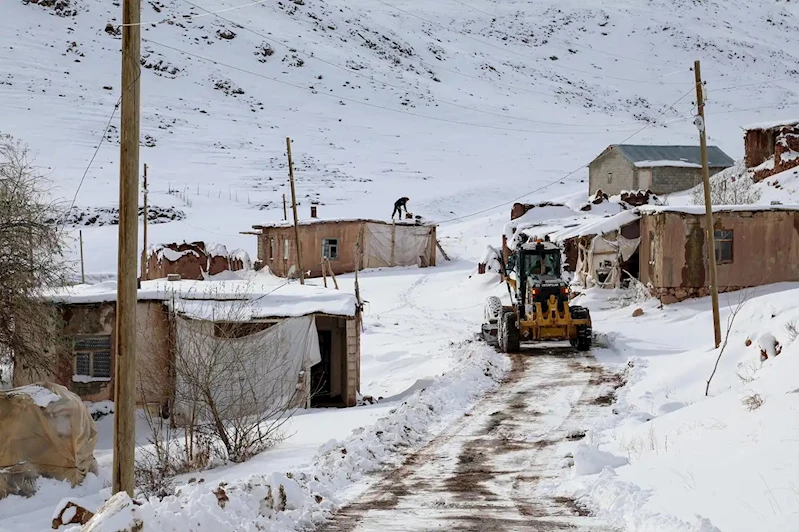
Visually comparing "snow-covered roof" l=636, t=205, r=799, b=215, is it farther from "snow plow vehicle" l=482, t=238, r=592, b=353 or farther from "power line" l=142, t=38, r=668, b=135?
"power line" l=142, t=38, r=668, b=135

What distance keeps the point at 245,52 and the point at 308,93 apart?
14061 millimetres

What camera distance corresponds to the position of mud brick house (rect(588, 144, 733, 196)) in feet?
175

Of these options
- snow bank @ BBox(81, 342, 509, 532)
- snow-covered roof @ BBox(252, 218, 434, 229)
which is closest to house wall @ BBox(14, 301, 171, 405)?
snow bank @ BBox(81, 342, 509, 532)

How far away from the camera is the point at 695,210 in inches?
1037

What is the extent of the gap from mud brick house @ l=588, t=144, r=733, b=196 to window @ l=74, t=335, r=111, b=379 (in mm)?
38045

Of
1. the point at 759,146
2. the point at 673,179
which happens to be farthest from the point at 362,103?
the point at 759,146

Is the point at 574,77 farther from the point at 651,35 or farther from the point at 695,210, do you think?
the point at 695,210

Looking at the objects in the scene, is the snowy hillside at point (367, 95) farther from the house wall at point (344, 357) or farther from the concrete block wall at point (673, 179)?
the house wall at point (344, 357)

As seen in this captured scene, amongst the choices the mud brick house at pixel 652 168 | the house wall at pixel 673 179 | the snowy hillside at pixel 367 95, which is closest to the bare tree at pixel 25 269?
the snowy hillside at pixel 367 95

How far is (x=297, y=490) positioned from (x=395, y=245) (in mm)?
36228

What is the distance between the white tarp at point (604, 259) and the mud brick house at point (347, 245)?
13.8 metres

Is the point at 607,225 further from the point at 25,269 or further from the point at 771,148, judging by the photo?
the point at 25,269

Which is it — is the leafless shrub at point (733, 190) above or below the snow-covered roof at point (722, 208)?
above

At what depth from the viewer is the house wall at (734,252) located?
26547 mm
